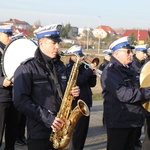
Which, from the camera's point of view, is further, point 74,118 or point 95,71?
point 95,71

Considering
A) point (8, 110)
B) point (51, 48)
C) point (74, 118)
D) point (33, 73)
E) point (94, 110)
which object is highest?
point (51, 48)

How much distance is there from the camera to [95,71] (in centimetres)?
562

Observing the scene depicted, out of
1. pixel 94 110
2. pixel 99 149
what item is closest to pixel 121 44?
pixel 99 149

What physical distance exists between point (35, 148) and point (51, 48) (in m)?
1.04

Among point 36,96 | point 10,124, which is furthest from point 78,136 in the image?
point 36,96

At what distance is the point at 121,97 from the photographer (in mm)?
4039

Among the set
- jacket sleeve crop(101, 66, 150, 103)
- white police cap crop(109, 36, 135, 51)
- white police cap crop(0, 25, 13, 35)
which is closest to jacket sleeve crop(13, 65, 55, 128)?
jacket sleeve crop(101, 66, 150, 103)

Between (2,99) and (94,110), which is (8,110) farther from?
(94,110)

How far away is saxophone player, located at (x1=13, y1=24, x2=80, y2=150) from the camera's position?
3320mm

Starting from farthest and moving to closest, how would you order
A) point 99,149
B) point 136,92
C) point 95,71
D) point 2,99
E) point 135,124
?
point 99,149
point 95,71
point 2,99
point 135,124
point 136,92

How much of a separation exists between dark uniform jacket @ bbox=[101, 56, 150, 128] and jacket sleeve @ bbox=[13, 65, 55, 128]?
43.0 inches

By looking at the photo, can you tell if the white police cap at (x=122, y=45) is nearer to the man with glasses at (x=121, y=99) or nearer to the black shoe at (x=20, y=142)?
the man with glasses at (x=121, y=99)

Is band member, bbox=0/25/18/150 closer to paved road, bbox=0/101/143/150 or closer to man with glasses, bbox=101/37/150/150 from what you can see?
paved road, bbox=0/101/143/150

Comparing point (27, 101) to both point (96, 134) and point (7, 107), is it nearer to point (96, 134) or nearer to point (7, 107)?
point (7, 107)
